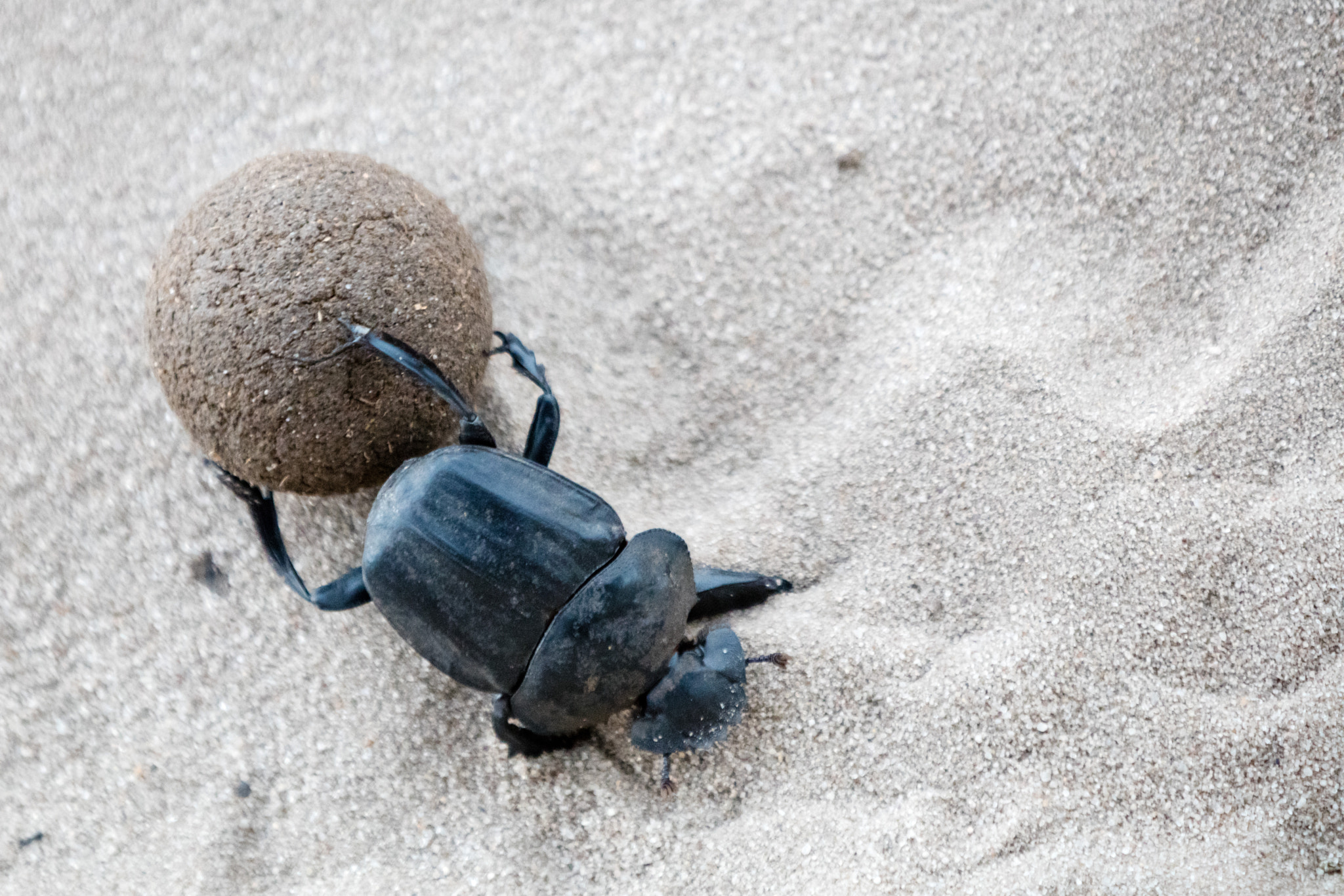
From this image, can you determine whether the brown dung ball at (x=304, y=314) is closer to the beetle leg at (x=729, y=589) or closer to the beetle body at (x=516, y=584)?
the beetle body at (x=516, y=584)

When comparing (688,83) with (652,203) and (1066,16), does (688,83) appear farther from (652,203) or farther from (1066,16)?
(1066,16)

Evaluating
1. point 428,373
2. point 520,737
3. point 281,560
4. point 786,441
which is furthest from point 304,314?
point 786,441

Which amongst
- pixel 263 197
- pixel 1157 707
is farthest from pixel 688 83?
pixel 1157 707

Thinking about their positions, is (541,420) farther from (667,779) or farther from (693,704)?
(667,779)

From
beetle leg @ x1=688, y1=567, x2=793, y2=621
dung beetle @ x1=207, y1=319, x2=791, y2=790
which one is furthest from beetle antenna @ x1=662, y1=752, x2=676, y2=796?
beetle leg @ x1=688, y1=567, x2=793, y2=621

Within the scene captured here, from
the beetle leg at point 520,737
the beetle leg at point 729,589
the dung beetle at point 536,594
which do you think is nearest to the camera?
the dung beetle at point 536,594

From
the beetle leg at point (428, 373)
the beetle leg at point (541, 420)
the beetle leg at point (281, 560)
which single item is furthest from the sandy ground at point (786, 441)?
the beetle leg at point (428, 373)
